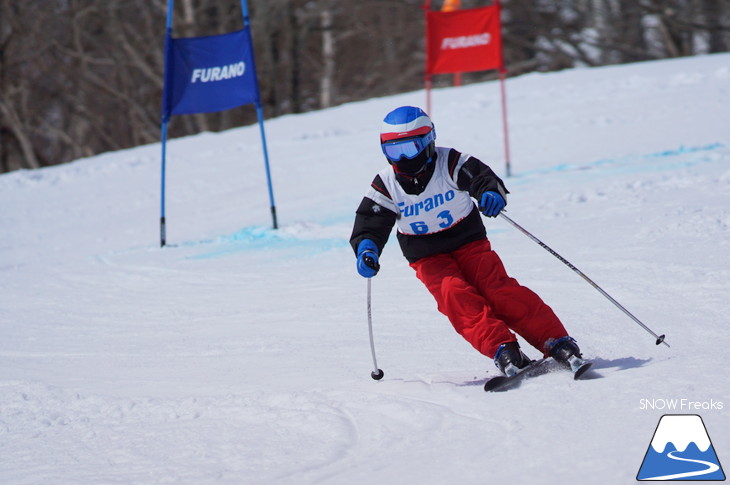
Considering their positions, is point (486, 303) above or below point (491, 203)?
below

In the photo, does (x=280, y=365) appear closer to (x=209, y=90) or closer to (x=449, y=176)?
(x=449, y=176)

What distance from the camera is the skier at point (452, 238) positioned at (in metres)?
3.90

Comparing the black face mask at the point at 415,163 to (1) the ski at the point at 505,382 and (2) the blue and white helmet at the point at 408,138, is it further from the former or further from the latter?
(1) the ski at the point at 505,382

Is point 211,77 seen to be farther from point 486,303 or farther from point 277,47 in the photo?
point 277,47

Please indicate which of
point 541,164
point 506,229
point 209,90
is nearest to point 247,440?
point 506,229

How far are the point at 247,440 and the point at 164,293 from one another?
3777 millimetres

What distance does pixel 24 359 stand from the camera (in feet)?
17.2

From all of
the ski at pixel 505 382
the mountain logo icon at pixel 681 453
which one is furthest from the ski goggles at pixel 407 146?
the mountain logo icon at pixel 681 453

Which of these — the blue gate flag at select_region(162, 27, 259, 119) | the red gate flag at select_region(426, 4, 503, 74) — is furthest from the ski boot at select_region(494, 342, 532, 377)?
the red gate flag at select_region(426, 4, 503, 74)

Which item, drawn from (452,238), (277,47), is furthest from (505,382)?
(277,47)

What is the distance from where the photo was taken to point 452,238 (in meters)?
4.14

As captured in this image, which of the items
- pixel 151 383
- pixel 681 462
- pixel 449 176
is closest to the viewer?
pixel 681 462

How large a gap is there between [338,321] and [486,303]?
5.76ft

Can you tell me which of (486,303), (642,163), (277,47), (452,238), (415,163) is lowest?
(277,47)
